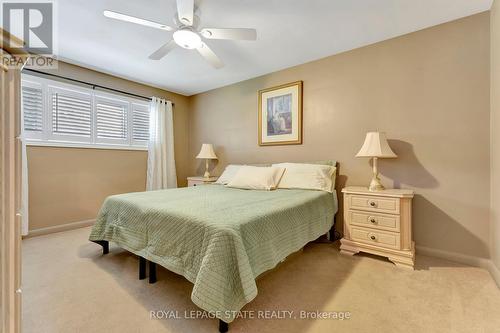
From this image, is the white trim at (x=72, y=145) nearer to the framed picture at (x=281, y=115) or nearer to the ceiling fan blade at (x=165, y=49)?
the ceiling fan blade at (x=165, y=49)

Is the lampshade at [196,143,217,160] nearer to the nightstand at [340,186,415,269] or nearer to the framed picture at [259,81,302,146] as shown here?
the framed picture at [259,81,302,146]

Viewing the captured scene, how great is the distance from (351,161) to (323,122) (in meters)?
0.63

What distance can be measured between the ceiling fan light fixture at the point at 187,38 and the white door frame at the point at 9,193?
1.46 meters

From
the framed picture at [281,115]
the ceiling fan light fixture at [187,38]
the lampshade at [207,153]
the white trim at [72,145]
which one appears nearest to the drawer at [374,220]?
the framed picture at [281,115]

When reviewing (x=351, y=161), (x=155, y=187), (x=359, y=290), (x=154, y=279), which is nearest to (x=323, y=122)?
(x=351, y=161)

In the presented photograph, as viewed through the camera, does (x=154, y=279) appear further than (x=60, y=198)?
No

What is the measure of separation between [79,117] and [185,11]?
255cm

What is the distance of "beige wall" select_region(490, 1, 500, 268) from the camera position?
70.4 inches

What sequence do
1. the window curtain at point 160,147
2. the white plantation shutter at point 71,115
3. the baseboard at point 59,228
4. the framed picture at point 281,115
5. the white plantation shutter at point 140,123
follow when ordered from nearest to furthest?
1. the baseboard at point 59,228
2. the white plantation shutter at point 71,115
3. the framed picture at point 281,115
4. the white plantation shutter at point 140,123
5. the window curtain at point 160,147

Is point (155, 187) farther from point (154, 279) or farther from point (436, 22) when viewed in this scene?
point (436, 22)

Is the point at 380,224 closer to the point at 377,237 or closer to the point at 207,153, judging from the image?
the point at 377,237

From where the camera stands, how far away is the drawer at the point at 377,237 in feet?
6.79

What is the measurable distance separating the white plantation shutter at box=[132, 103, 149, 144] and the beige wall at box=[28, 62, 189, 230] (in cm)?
23

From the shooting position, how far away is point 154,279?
1.78m
